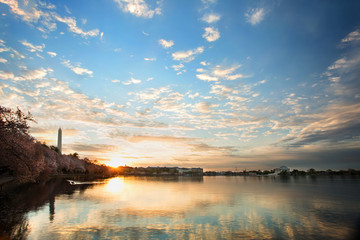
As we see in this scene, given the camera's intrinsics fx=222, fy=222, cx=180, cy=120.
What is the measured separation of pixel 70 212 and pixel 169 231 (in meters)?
13.8

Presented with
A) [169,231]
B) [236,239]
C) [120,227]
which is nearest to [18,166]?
Result: [120,227]

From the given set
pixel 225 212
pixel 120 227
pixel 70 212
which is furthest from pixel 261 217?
pixel 70 212

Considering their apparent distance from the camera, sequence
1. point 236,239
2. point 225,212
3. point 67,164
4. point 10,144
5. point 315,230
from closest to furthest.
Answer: point 236,239
point 315,230
point 10,144
point 225,212
point 67,164

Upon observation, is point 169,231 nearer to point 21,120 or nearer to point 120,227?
point 120,227

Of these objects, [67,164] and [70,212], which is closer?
[70,212]

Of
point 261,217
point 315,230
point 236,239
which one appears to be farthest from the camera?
point 261,217

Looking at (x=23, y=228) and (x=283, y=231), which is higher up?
(x=23, y=228)

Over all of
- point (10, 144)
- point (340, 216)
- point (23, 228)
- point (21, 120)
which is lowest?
point (340, 216)

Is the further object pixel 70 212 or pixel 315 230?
pixel 70 212

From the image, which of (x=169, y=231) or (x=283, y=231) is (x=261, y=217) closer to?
(x=283, y=231)

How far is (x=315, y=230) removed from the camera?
69.4 feet

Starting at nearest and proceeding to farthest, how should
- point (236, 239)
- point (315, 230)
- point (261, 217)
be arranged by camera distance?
point (236, 239), point (315, 230), point (261, 217)

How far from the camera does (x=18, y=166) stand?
2739 cm

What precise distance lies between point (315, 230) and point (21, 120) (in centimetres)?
3294
